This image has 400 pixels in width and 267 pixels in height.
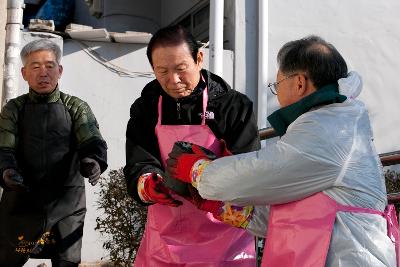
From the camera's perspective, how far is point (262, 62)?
757cm

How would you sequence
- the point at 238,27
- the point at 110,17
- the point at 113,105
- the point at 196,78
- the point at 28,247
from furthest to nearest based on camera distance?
the point at 110,17 < the point at 238,27 < the point at 113,105 < the point at 28,247 < the point at 196,78

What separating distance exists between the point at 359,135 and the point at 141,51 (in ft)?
18.1

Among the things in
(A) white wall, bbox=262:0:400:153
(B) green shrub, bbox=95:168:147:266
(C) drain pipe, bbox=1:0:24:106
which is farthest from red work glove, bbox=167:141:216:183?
(A) white wall, bbox=262:0:400:153

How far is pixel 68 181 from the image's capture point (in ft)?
11.4

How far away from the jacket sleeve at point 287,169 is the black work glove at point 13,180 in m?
1.39

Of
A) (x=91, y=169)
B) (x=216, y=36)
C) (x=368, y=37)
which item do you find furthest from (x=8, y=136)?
(x=368, y=37)

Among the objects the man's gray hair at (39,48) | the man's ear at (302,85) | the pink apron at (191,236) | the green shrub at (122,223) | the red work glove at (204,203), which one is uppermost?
the man's gray hair at (39,48)

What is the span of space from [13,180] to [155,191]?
980 millimetres

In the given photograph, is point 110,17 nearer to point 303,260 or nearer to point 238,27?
point 238,27

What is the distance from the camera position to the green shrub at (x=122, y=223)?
5.58 meters

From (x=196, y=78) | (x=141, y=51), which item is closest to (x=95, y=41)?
(x=141, y=51)

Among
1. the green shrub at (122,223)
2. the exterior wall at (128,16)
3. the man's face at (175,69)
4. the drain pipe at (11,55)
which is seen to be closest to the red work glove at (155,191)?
the man's face at (175,69)

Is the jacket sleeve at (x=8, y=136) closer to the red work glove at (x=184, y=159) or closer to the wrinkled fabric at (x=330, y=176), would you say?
the red work glove at (x=184, y=159)

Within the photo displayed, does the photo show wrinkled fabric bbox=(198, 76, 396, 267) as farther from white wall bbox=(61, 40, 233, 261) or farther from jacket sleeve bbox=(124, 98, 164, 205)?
white wall bbox=(61, 40, 233, 261)
